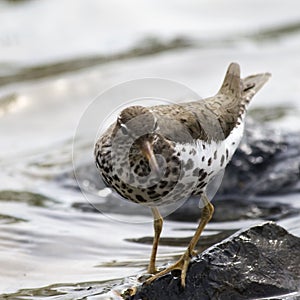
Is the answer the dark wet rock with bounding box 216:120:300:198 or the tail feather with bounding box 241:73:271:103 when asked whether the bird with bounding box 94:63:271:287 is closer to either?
the tail feather with bounding box 241:73:271:103

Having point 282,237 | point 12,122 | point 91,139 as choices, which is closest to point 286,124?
point 91,139

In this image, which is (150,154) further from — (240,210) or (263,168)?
(263,168)

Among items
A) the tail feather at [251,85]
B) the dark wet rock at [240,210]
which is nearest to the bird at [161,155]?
the tail feather at [251,85]

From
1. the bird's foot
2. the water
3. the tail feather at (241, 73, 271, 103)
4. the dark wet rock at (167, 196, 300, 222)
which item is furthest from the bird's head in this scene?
the dark wet rock at (167, 196, 300, 222)

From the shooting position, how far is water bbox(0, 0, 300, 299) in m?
6.91

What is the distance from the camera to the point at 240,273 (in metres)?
5.62

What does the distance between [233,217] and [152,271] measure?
2122mm

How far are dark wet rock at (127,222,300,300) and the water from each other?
0.44 m

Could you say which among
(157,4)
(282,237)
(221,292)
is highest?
(157,4)

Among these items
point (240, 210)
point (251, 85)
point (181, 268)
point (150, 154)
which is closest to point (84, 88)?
point (240, 210)

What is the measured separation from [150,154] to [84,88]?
6.76 m

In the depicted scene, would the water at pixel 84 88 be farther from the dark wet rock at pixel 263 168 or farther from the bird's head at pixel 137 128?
the bird's head at pixel 137 128

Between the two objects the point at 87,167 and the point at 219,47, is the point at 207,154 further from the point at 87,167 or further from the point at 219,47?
the point at 219,47

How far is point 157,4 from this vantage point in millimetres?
14719
